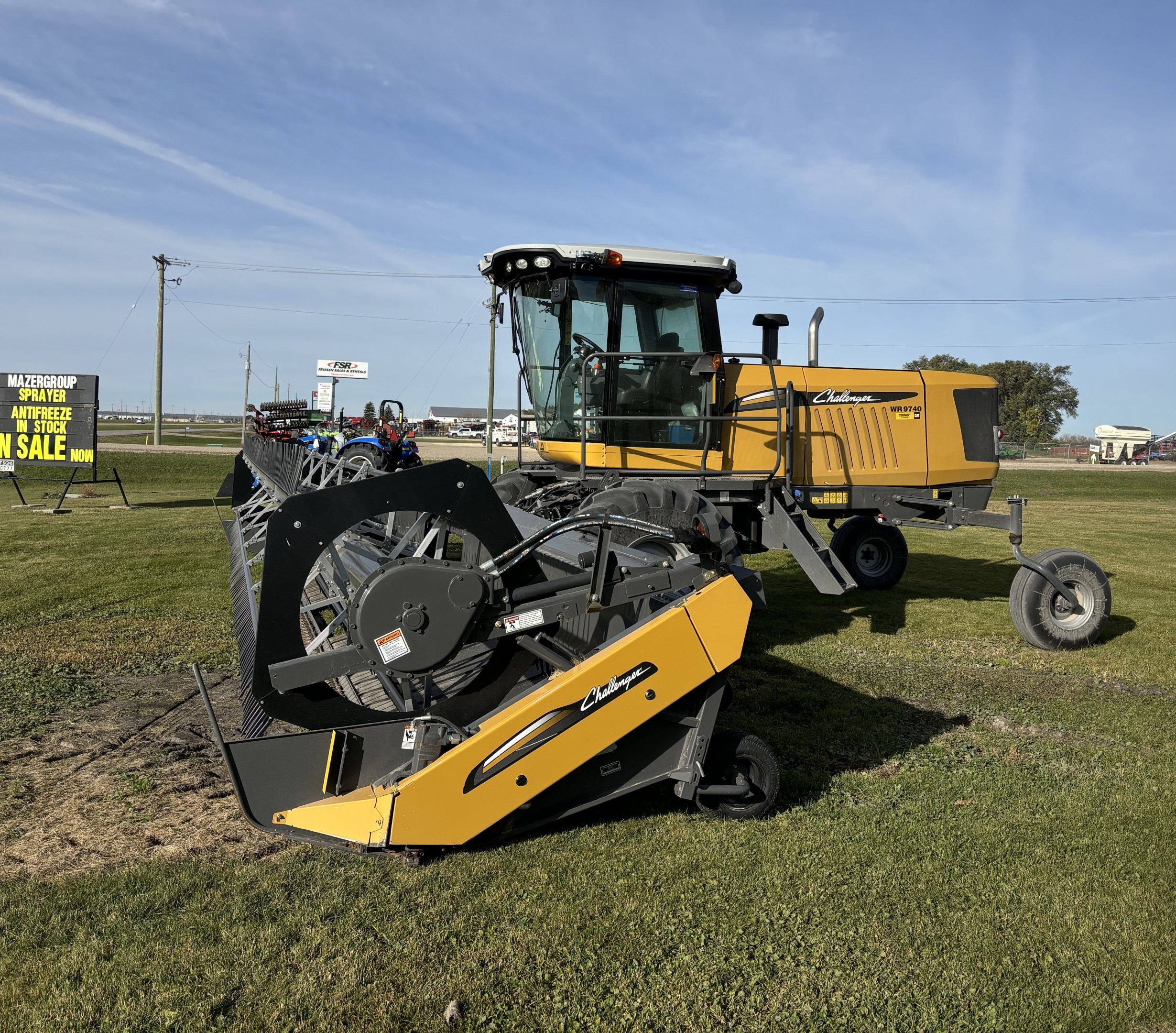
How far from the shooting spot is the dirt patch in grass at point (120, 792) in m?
3.52

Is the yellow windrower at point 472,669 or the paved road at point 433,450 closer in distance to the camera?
the yellow windrower at point 472,669

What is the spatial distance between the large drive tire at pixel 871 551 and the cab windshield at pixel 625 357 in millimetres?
3416

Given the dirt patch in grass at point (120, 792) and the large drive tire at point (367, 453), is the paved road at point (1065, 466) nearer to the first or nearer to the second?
the large drive tire at point (367, 453)

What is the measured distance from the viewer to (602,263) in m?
7.38

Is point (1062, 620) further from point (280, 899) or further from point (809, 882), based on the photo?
point (280, 899)

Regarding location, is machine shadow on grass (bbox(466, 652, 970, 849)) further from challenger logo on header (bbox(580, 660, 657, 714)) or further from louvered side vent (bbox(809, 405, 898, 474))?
louvered side vent (bbox(809, 405, 898, 474))

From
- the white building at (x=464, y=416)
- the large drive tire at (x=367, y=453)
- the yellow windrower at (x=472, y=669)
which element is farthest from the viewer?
the white building at (x=464, y=416)

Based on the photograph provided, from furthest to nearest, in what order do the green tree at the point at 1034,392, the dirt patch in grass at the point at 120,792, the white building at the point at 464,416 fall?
the white building at the point at 464,416
the green tree at the point at 1034,392
the dirt patch in grass at the point at 120,792

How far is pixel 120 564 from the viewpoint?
10.2 metres

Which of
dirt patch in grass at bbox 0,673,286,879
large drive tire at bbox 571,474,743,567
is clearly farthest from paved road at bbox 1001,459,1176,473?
dirt patch in grass at bbox 0,673,286,879

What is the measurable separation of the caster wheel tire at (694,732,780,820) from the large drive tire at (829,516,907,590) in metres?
6.84

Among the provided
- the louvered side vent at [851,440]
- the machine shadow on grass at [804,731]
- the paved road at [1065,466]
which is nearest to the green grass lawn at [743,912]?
the machine shadow on grass at [804,731]

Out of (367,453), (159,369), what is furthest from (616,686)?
(159,369)

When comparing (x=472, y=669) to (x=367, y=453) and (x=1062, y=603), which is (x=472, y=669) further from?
(x=367, y=453)
